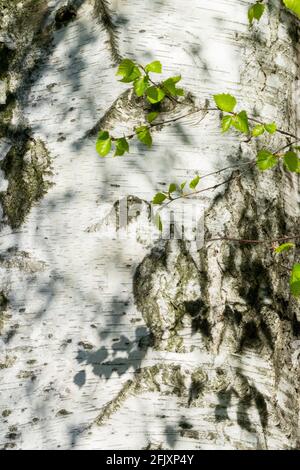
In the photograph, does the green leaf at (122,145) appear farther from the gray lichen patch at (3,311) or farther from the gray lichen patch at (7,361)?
the gray lichen patch at (7,361)

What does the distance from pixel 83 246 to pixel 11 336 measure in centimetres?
34

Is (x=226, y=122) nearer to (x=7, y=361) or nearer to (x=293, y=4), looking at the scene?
(x=293, y=4)

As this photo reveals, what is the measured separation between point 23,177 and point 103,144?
0.34 meters

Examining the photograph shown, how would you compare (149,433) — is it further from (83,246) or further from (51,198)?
(51,198)

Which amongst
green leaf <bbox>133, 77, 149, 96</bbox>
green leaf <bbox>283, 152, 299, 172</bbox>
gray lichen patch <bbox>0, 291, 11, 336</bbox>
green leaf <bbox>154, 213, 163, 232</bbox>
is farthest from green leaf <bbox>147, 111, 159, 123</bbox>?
gray lichen patch <bbox>0, 291, 11, 336</bbox>

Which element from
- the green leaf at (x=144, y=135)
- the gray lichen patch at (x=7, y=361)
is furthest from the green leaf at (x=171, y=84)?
the gray lichen patch at (x=7, y=361)

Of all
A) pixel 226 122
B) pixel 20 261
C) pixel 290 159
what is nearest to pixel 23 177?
pixel 20 261

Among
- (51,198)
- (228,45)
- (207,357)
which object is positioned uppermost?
(228,45)

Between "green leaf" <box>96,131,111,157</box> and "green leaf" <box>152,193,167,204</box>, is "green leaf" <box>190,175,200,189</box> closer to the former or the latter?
"green leaf" <box>152,193,167,204</box>

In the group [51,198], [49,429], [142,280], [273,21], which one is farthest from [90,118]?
[49,429]

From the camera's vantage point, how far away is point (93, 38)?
1.91 metres

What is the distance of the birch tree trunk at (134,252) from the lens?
162 cm

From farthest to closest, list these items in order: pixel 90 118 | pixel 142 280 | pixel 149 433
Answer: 1. pixel 90 118
2. pixel 142 280
3. pixel 149 433

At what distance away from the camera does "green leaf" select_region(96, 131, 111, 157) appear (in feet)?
5.41
